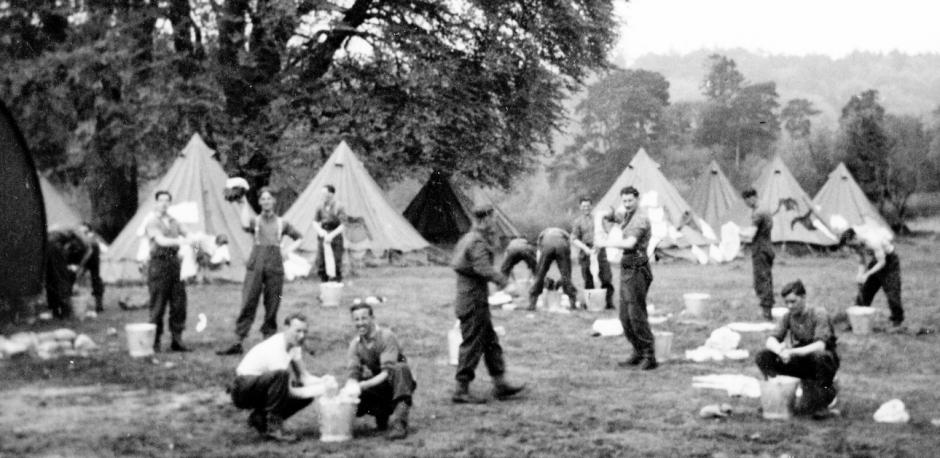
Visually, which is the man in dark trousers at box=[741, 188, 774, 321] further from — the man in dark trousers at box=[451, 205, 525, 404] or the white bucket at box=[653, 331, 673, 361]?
the man in dark trousers at box=[451, 205, 525, 404]

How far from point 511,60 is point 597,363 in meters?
15.8

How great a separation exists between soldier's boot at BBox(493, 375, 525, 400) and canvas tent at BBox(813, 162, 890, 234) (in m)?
19.5

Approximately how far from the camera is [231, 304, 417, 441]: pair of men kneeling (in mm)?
6672

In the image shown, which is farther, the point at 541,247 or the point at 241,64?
the point at 241,64

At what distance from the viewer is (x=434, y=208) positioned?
2547 centimetres

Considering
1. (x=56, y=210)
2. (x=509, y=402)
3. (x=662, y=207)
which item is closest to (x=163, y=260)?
(x=56, y=210)

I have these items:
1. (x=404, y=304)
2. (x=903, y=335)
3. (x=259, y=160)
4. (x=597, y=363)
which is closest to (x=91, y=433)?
(x=597, y=363)

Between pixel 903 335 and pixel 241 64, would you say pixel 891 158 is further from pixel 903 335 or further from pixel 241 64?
pixel 903 335

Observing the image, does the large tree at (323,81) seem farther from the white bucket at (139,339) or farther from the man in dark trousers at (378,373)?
the man in dark trousers at (378,373)

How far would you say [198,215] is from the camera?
17.3 m

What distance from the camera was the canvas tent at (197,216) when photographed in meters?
17.2

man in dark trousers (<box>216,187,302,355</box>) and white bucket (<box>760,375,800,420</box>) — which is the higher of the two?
man in dark trousers (<box>216,187,302,355</box>)

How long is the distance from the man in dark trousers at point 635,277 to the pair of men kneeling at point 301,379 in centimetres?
275

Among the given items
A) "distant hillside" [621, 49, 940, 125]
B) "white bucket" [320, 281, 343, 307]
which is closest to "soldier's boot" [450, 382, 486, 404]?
"white bucket" [320, 281, 343, 307]
